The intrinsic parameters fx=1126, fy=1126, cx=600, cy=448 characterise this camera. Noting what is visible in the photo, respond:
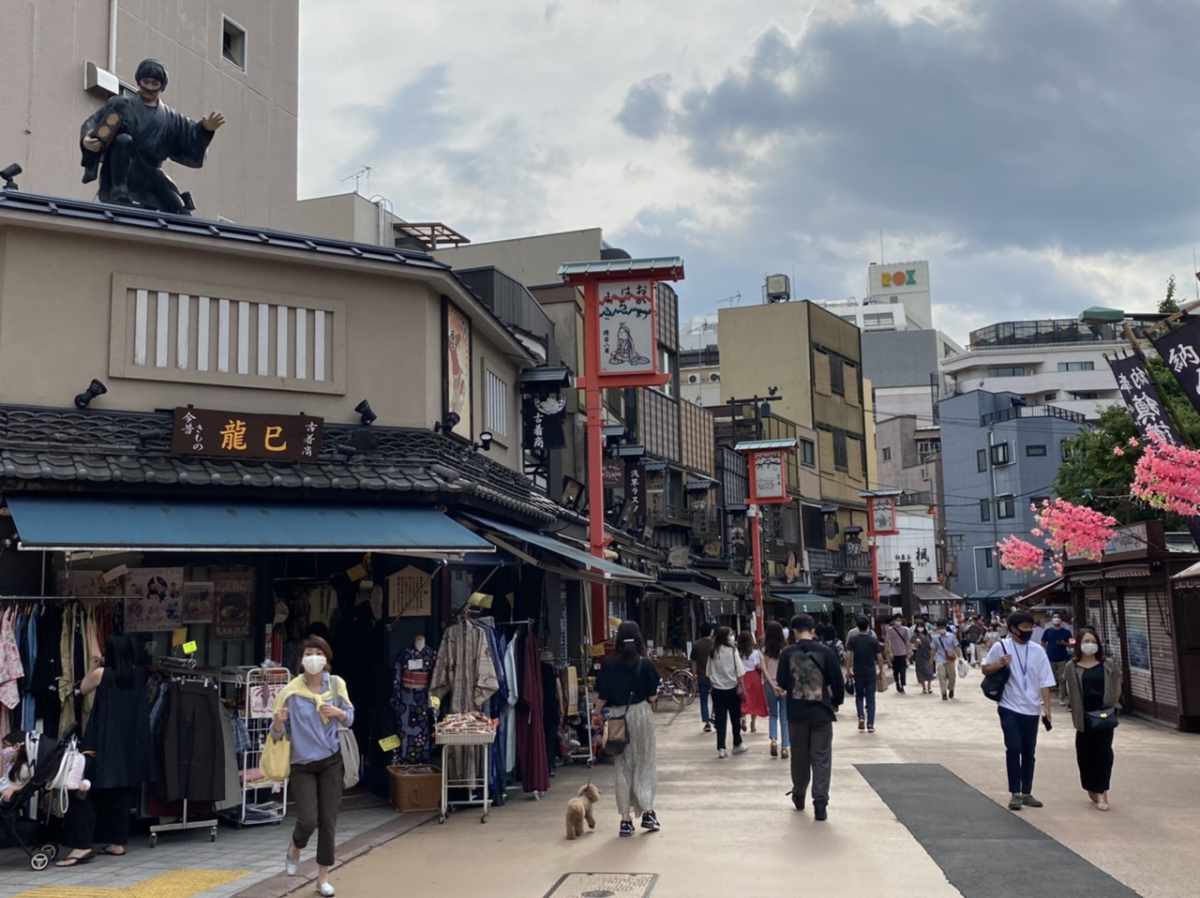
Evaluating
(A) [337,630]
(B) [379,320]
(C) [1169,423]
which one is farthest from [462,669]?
(C) [1169,423]

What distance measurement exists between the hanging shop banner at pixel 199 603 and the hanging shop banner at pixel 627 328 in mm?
7093

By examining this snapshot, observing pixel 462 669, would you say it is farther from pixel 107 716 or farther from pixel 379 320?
pixel 379 320

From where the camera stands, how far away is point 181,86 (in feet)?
75.7

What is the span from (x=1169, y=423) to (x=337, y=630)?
13.8 m

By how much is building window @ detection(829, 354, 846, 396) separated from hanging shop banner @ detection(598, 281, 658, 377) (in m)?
38.8

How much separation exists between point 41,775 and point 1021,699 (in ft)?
Result: 29.1

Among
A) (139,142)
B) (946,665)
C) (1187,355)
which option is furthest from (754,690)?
(139,142)

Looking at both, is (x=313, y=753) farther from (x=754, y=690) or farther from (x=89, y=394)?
(x=754, y=690)

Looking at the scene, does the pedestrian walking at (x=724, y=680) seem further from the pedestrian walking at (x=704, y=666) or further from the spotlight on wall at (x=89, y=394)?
the spotlight on wall at (x=89, y=394)

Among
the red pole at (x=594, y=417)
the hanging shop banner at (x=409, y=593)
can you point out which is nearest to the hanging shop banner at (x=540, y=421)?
the red pole at (x=594, y=417)

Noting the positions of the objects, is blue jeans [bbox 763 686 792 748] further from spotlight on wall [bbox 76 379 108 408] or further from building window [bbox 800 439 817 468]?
building window [bbox 800 439 817 468]

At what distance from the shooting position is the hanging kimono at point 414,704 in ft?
39.3

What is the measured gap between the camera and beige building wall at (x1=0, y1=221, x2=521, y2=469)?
11.2 meters

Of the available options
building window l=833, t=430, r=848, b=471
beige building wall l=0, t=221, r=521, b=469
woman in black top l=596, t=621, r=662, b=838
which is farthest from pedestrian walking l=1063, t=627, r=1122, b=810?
building window l=833, t=430, r=848, b=471
